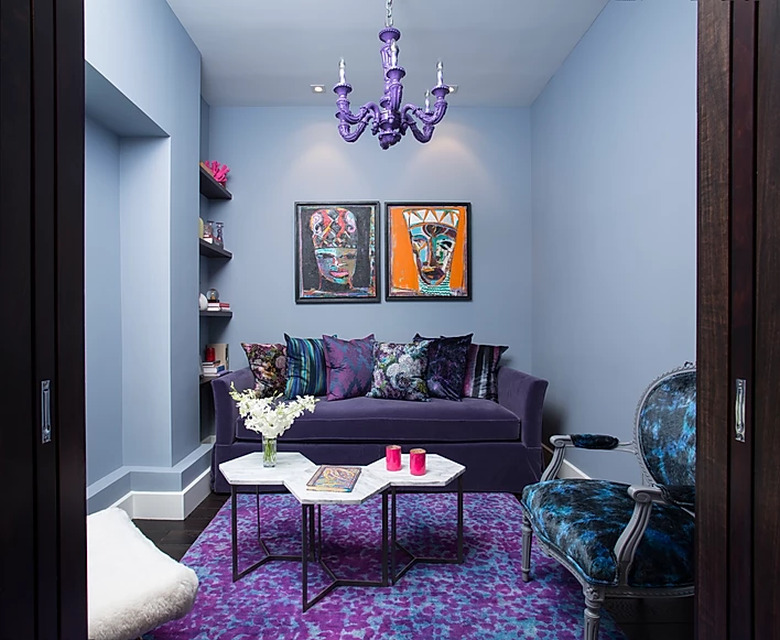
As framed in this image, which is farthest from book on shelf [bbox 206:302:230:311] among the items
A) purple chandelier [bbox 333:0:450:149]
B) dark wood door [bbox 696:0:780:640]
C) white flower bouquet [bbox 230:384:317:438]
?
dark wood door [bbox 696:0:780:640]

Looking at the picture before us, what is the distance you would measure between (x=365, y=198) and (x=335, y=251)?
0.50 metres

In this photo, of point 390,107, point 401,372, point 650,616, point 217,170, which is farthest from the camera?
point 217,170

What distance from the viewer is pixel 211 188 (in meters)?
3.95

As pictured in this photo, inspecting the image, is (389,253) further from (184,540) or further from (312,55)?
(184,540)

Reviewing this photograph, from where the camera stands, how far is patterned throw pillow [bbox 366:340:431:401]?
3598mm

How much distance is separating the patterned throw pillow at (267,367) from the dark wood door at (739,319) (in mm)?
3107

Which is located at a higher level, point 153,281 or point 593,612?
point 153,281

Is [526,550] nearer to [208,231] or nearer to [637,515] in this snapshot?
[637,515]

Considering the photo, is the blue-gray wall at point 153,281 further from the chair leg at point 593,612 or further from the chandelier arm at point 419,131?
the chair leg at point 593,612

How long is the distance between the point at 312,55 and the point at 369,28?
0.52 metres

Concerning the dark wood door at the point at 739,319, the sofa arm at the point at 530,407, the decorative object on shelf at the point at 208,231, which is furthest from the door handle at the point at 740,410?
the decorative object on shelf at the point at 208,231

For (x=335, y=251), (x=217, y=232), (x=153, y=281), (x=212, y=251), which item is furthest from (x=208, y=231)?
(x=153, y=281)

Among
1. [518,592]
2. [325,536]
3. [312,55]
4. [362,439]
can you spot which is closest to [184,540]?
[325,536]

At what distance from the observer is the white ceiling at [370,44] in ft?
9.59
